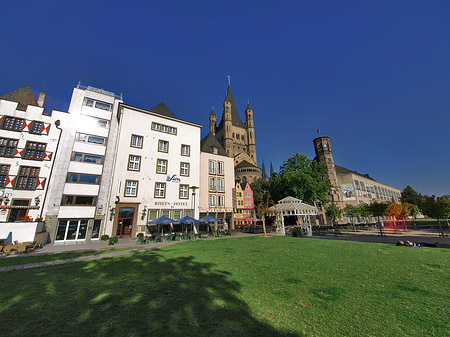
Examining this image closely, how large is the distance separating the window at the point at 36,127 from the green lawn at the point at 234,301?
20.7 m

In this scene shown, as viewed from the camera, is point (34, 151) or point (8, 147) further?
point (34, 151)

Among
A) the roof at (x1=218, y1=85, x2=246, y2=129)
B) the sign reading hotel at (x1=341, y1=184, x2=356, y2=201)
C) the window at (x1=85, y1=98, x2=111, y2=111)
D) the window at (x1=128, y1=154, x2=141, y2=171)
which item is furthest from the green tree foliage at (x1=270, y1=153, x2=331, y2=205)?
the roof at (x1=218, y1=85, x2=246, y2=129)

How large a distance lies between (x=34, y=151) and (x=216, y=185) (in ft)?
76.9

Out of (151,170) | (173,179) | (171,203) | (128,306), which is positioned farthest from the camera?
(173,179)

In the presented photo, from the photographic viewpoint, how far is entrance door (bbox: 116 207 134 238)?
73.6 ft

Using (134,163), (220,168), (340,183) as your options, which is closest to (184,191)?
(134,163)

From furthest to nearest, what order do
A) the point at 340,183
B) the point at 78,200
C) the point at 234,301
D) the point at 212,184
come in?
the point at 340,183, the point at 212,184, the point at 78,200, the point at 234,301

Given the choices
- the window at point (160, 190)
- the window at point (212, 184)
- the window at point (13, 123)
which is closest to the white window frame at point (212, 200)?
the window at point (212, 184)

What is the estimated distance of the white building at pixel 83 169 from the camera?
66.9 feet

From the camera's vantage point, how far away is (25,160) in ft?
66.6

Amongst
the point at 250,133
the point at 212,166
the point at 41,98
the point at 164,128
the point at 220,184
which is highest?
the point at 250,133

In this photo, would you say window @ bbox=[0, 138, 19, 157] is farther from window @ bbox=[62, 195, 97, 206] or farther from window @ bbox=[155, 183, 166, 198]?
window @ bbox=[155, 183, 166, 198]

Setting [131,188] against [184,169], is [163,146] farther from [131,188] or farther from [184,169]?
[131,188]

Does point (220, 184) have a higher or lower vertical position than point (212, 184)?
higher
